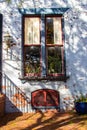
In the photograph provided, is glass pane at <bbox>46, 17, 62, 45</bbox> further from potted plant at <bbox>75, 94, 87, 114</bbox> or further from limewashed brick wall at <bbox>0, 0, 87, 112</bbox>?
potted plant at <bbox>75, 94, 87, 114</bbox>

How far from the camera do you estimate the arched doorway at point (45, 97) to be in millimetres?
9742

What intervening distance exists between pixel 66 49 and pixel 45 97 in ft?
5.84

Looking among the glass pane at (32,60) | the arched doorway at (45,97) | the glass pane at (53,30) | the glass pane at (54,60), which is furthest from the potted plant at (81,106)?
the glass pane at (53,30)

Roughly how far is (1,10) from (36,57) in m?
2.01

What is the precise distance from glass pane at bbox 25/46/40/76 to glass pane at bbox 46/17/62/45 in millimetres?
548

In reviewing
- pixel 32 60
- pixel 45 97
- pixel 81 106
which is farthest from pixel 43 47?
pixel 81 106

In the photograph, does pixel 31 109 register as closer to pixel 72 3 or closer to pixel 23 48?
pixel 23 48

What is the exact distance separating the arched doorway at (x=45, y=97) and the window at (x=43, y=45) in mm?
580

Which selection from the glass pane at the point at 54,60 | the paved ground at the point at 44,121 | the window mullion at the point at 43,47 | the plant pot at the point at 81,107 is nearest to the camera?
the paved ground at the point at 44,121

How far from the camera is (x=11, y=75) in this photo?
32.1ft

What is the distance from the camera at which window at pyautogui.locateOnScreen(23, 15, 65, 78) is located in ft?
32.5

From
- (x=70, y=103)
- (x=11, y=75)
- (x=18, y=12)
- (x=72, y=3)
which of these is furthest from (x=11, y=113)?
(x=72, y=3)

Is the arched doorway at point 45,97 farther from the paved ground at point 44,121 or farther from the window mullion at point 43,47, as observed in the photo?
the window mullion at point 43,47

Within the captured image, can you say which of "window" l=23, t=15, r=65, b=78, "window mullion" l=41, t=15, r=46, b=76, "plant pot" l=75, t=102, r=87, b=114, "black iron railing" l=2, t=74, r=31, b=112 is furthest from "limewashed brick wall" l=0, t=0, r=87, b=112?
"plant pot" l=75, t=102, r=87, b=114
